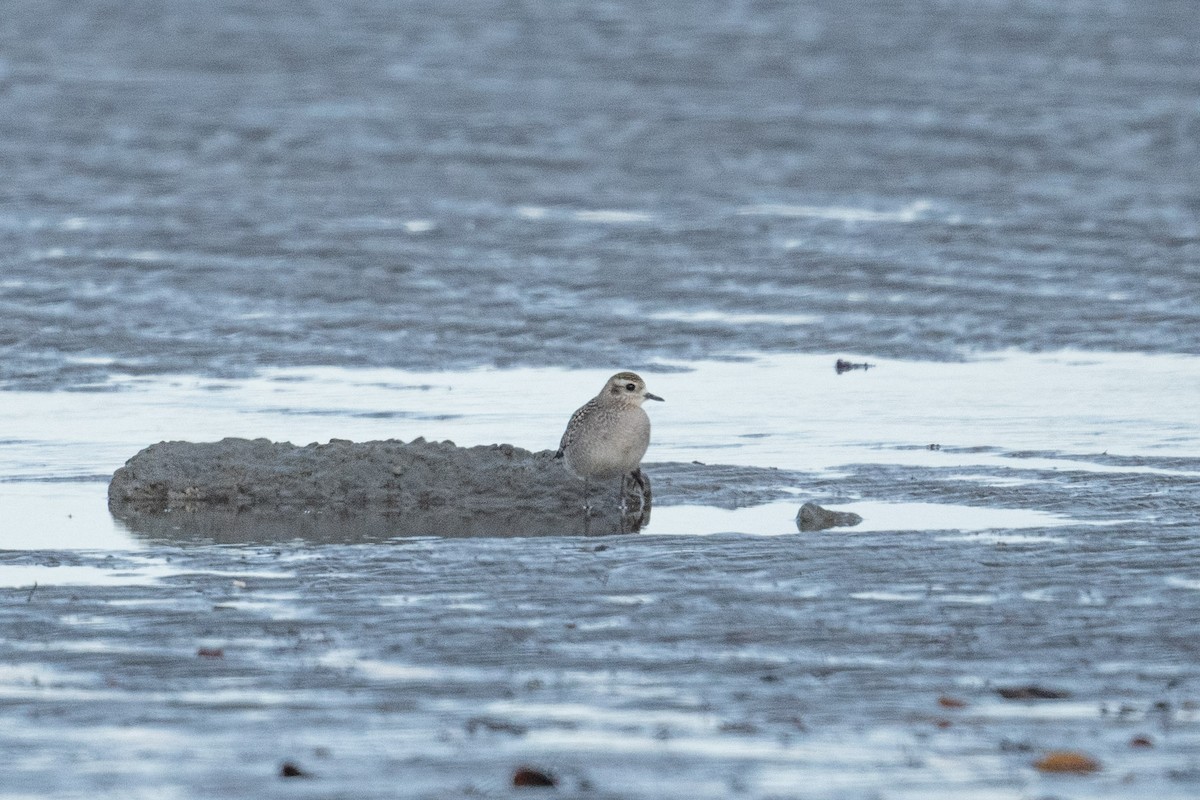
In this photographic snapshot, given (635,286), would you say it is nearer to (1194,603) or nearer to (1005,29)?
(1194,603)

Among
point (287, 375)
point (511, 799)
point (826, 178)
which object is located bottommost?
point (511, 799)

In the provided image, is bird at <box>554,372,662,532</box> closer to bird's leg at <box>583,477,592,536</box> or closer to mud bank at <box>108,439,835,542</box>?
bird's leg at <box>583,477,592,536</box>

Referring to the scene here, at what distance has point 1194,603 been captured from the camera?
867 cm

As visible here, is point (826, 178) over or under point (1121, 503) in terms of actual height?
over

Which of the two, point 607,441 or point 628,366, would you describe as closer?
point 607,441

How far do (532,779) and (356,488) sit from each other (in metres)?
4.57

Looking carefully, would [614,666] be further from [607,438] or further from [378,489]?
→ [378,489]

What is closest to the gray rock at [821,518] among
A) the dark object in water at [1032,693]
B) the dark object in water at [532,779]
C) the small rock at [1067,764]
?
the dark object in water at [1032,693]

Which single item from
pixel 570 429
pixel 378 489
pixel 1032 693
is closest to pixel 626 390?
pixel 570 429

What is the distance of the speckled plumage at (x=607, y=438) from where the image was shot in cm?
1109

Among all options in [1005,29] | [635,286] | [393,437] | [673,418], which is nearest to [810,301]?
[635,286]

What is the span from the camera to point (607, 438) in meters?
11.1

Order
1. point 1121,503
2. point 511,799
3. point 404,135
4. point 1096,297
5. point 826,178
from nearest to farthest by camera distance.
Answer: point 511,799 → point 1121,503 → point 1096,297 → point 826,178 → point 404,135

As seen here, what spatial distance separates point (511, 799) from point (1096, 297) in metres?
10.8
